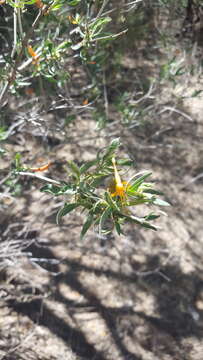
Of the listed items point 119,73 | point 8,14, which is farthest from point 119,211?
point 119,73

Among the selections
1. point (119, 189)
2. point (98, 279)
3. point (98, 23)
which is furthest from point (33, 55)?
point (98, 279)

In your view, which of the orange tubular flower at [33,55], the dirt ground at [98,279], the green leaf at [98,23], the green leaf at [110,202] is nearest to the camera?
the green leaf at [110,202]

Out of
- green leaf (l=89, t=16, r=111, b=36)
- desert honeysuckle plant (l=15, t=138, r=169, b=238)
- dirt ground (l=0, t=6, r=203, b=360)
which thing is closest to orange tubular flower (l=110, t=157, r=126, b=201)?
desert honeysuckle plant (l=15, t=138, r=169, b=238)

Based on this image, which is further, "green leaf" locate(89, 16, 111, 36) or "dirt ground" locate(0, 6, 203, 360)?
"dirt ground" locate(0, 6, 203, 360)

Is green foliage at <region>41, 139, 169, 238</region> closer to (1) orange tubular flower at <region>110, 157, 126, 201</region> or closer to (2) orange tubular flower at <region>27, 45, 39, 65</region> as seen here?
(1) orange tubular flower at <region>110, 157, 126, 201</region>

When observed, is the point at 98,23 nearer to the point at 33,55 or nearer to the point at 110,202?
the point at 33,55

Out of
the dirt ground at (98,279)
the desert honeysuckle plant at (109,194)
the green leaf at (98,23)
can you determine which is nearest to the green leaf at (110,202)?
the desert honeysuckle plant at (109,194)

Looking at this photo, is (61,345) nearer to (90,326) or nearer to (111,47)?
(90,326)

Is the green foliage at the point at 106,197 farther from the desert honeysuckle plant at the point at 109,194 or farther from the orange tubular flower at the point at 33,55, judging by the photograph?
the orange tubular flower at the point at 33,55
